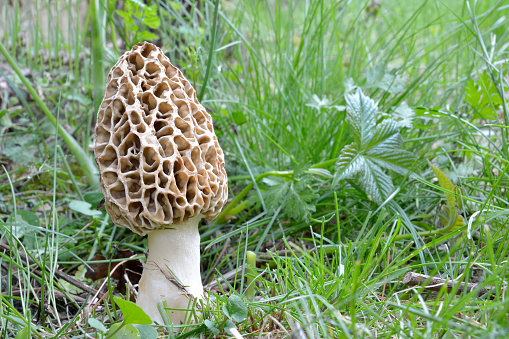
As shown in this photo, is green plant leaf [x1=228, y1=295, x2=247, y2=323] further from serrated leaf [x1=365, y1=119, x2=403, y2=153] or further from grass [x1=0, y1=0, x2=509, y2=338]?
serrated leaf [x1=365, y1=119, x2=403, y2=153]

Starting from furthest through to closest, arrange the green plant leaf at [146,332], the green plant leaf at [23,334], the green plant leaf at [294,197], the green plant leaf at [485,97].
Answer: the green plant leaf at [485,97]
the green plant leaf at [294,197]
the green plant leaf at [146,332]
the green plant leaf at [23,334]

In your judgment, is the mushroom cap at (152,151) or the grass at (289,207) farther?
the mushroom cap at (152,151)

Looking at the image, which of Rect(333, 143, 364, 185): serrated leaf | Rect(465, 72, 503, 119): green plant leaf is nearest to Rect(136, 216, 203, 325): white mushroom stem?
Rect(333, 143, 364, 185): serrated leaf

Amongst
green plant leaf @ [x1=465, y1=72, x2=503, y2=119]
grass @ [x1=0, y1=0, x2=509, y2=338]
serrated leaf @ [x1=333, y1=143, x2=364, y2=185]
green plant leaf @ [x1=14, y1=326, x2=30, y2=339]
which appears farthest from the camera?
green plant leaf @ [x1=465, y1=72, x2=503, y2=119]

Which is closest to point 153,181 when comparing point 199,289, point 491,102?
point 199,289

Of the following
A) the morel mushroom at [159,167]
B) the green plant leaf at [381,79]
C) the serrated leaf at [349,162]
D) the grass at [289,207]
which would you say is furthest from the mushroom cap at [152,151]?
the green plant leaf at [381,79]

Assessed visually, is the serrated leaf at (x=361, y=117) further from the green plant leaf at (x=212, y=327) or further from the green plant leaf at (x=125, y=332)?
the green plant leaf at (x=125, y=332)

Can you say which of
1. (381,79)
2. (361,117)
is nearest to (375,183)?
(361,117)
